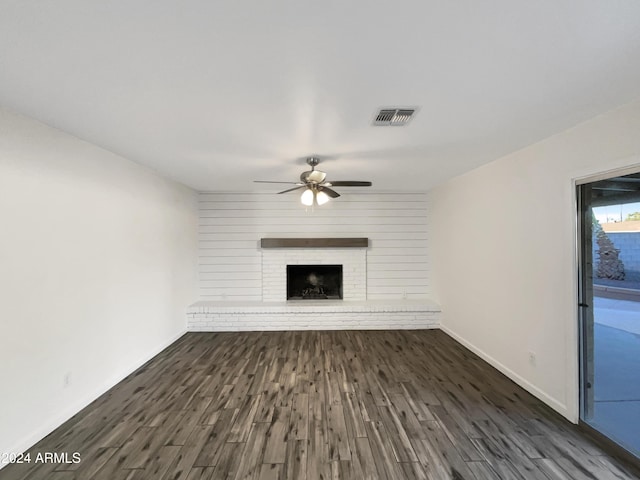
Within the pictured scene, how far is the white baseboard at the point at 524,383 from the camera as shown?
2396 millimetres

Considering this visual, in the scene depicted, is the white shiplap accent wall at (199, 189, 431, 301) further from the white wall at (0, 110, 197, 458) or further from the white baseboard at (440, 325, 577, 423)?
the white baseboard at (440, 325, 577, 423)

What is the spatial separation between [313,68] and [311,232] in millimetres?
3855

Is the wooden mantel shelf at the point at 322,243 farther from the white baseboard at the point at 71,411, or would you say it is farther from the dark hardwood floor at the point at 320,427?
the white baseboard at the point at 71,411

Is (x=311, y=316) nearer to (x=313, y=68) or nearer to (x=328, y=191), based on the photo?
(x=328, y=191)

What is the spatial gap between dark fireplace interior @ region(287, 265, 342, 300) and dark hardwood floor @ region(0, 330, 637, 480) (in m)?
2.04

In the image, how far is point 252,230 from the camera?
17.2 feet

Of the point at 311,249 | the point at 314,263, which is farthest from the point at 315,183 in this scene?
the point at 314,263

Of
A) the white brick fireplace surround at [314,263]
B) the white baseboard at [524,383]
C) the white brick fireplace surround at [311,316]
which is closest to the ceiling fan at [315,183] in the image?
the white brick fireplace surround at [314,263]

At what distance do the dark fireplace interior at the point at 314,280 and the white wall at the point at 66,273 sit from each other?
250 cm

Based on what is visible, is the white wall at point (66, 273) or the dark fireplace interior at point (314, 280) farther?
the dark fireplace interior at point (314, 280)

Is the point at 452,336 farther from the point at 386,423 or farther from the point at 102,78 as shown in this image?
the point at 102,78

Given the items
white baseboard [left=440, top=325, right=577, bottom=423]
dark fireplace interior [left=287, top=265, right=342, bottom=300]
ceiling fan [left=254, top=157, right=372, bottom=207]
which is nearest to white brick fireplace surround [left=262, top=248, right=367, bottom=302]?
dark fireplace interior [left=287, top=265, right=342, bottom=300]

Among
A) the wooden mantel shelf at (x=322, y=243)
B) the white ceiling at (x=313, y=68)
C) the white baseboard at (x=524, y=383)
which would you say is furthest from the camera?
the wooden mantel shelf at (x=322, y=243)

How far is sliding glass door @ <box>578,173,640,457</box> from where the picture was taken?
2.00m
